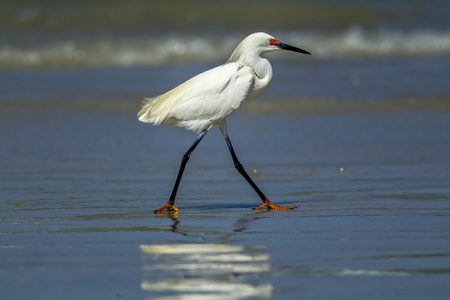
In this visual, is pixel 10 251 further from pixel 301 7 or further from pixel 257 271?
pixel 301 7

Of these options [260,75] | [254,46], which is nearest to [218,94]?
[260,75]

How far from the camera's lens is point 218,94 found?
6.30 metres

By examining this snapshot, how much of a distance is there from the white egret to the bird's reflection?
151 cm

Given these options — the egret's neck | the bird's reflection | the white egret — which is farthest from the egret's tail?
the bird's reflection

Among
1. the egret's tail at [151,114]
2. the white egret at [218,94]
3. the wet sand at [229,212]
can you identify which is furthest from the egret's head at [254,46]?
the wet sand at [229,212]

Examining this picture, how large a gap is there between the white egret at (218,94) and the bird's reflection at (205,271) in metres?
1.51

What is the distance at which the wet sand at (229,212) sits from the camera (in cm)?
396

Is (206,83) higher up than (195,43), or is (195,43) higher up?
(195,43)

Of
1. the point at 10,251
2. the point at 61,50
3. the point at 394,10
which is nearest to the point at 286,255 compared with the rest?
the point at 10,251

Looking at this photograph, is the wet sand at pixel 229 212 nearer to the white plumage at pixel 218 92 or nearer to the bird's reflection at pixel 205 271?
the bird's reflection at pixel 205 271

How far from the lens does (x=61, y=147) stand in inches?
386

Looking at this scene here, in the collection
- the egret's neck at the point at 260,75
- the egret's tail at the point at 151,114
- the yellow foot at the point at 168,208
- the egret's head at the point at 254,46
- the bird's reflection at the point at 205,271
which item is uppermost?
the egret's head at the point at 254,46

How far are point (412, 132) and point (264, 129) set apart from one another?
2189mm

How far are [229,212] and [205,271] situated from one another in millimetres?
1970
